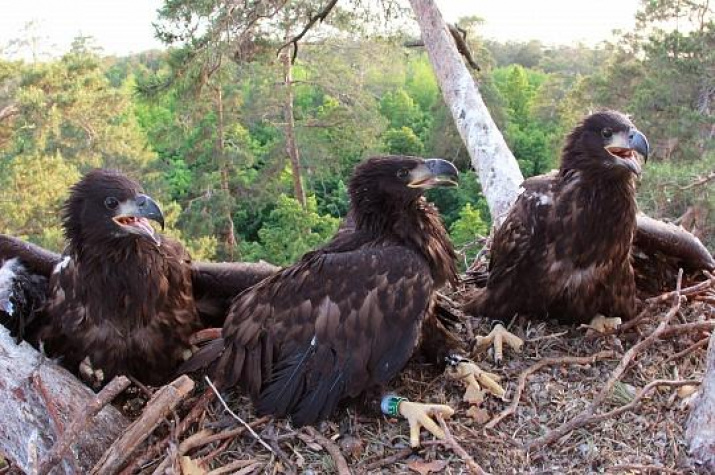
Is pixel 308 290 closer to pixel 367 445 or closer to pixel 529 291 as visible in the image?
pixel 367 445

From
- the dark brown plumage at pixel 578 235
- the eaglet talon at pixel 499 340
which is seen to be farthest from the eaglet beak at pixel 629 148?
the eaglet talon at pixel 499 340

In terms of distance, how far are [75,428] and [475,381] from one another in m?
2.02

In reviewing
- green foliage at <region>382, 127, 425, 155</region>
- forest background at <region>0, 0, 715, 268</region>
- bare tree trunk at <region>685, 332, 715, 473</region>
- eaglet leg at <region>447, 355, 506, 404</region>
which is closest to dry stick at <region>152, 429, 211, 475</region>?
eaglet leg at <region>447, 355, 506, 404</region>

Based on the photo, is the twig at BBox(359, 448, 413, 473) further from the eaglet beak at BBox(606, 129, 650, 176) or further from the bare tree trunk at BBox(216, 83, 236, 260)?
the bare tree trunk at BBox(216, 83, 236, 260)

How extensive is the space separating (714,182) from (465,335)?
7.90 metres

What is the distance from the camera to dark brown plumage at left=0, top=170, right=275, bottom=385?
379 centimetres

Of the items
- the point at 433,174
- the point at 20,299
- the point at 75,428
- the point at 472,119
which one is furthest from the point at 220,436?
the point at 472,119

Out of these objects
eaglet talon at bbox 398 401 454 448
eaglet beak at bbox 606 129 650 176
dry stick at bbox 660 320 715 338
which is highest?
eaglet beak at bbox 606 129 650 176

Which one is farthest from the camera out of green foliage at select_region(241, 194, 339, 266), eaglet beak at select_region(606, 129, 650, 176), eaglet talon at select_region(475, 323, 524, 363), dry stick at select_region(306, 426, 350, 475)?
green foliage at select_region(241, 194, 339, 266)

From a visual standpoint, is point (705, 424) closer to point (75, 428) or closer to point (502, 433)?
point (502, 433)

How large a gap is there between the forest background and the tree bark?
655 centimetres

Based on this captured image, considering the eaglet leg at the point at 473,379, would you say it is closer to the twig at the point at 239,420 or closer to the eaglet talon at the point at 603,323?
the eaglet talon at the point at 603,323

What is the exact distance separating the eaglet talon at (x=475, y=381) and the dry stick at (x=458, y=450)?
31 centimetres

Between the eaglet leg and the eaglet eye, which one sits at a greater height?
the eaglet eye
